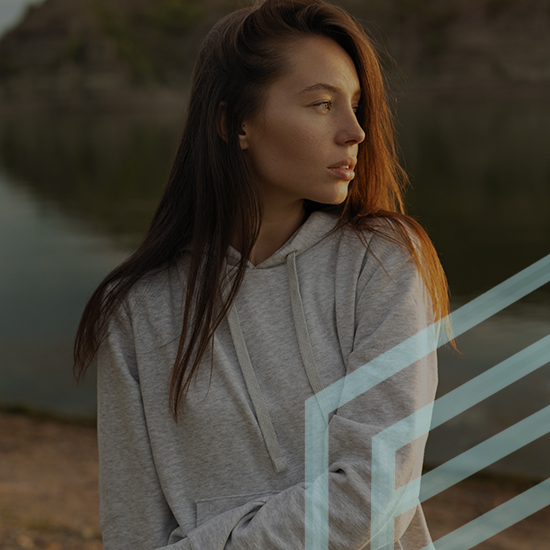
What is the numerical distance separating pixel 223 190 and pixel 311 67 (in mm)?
228

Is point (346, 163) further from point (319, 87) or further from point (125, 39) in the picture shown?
point (125, 39)

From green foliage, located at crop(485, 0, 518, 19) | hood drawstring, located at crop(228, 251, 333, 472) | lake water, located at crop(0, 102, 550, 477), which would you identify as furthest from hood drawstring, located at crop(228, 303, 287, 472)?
green foliage, located at crop(485, 0, 518, 19)

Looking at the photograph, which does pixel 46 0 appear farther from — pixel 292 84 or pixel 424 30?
pixel 292 84

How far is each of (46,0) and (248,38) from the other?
17.6m

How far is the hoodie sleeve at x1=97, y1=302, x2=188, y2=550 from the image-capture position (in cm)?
94

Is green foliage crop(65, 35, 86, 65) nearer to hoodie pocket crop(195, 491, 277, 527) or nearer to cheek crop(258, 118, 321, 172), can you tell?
cheek crop(258, 118, 321, 172)

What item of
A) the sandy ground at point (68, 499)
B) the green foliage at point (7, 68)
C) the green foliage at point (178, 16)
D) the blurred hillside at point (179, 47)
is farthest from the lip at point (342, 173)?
the green foliage at point (178, 16)

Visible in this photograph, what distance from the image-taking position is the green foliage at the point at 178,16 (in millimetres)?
15695

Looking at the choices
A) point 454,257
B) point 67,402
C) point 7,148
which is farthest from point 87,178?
point 67,402

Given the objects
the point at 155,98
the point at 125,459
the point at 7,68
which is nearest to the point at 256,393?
the point at 125,459

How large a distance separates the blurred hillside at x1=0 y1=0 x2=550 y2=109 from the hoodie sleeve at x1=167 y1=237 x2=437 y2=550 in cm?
1255

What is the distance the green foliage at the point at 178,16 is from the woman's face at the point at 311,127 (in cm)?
1591

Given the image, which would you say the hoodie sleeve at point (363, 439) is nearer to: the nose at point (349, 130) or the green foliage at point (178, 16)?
the nose at point (349, 130)

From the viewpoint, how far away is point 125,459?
97cm
